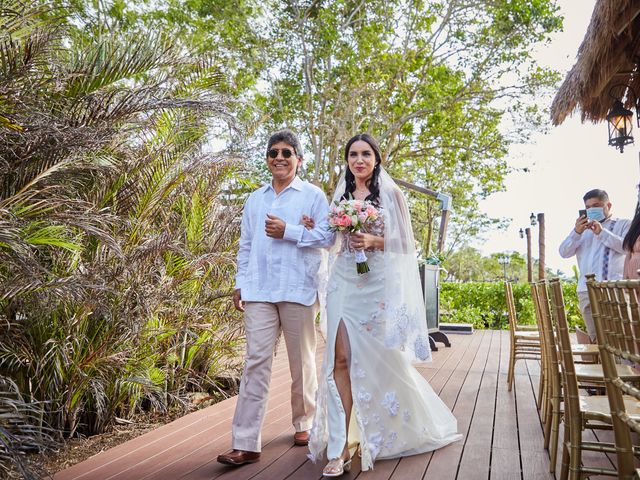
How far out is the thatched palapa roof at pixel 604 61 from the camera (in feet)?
16.8

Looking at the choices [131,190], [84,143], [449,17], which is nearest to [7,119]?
[84,143]

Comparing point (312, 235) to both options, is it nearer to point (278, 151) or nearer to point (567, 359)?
point (278, 151)

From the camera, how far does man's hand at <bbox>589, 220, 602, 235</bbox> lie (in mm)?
5102

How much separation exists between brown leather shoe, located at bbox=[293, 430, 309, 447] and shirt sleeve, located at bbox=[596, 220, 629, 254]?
3.33 m

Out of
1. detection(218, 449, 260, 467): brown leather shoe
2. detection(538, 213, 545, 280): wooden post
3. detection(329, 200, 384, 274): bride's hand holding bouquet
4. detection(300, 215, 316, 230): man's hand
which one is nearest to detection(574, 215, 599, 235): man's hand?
detection(329, 200, 384, 274): bride's hand holding bouquet

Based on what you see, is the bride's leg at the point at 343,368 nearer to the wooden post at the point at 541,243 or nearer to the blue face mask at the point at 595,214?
the blue face mask at the point at 595,214

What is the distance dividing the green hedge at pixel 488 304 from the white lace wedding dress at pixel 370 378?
11.1 m

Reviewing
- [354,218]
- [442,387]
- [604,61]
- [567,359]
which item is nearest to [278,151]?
[354,218]

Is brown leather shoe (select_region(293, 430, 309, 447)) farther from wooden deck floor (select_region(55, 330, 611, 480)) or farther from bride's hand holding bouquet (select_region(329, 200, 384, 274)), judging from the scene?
bride's hand holding bouquet (select_region(329, 200, 384, 274))

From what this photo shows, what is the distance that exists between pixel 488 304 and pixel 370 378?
39.0 feet

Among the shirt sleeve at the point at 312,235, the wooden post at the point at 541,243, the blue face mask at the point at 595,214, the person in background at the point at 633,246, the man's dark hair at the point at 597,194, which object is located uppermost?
the wooden post at the point at 541,243

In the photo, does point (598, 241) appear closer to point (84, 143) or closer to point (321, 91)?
point (84, 143)

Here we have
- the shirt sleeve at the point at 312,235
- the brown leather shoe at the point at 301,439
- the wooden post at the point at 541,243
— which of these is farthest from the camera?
the wooden post at the point at 541,243

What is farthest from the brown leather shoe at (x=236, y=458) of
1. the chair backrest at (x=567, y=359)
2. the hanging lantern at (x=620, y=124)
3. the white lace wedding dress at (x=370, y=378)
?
the hanging lantern at (x=620, y=124)
